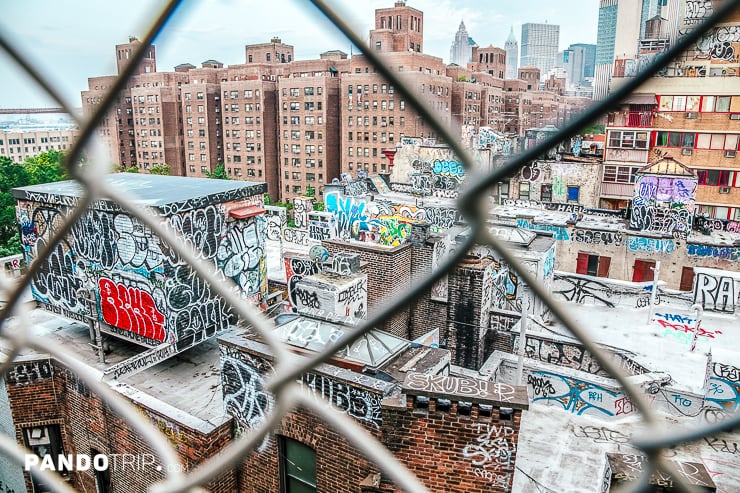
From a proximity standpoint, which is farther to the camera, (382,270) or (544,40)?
(382,270)

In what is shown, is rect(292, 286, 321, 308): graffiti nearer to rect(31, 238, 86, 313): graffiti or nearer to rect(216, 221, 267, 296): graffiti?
rect(216, 221, 267, 296): graffiti

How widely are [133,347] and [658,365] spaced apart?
11.9 m

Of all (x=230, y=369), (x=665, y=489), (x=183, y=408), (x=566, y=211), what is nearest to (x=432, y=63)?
(x=665, y=489)

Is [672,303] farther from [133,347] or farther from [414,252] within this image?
[133,347]

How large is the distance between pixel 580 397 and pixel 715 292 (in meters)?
7.88

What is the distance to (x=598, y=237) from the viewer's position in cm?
2159

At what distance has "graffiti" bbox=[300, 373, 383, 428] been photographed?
6098mm

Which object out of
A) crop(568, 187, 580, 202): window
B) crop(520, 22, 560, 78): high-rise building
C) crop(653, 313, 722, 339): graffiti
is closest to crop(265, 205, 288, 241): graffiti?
crop(520, 22, 560, 78): high-rise building

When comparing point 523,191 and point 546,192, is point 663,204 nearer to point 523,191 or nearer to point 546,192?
point 546,192

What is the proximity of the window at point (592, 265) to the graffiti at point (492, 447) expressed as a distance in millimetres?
18105

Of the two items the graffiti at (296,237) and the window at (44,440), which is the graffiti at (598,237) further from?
the window at (44,440)

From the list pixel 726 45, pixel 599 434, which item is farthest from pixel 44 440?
pixel 726 45

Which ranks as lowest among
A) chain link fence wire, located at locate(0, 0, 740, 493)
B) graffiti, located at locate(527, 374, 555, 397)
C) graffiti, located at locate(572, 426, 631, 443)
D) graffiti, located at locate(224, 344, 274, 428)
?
graffiti, located at locate(527, 374, 555, 397)

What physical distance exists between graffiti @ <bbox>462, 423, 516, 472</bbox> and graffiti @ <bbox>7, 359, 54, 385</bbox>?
8119 mm
